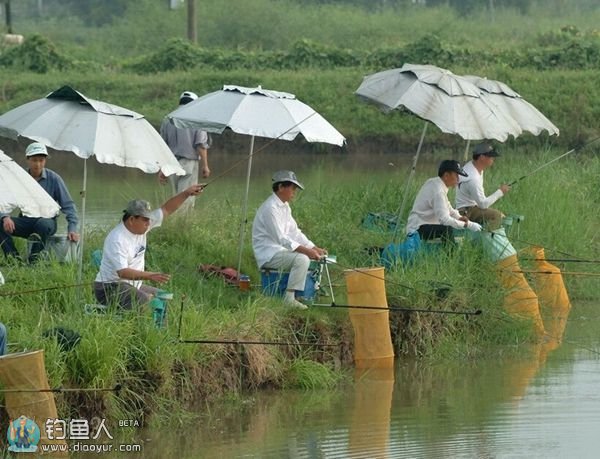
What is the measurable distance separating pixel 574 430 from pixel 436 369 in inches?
82.9

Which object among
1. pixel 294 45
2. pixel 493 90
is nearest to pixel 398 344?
pixel 493 90

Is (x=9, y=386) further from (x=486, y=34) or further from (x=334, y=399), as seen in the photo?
(x=486, y=34)

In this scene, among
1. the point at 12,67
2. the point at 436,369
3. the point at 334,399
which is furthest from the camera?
the point at 12,67

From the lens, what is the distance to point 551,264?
14141mm

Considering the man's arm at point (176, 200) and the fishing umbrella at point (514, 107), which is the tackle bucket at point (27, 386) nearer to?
the man's arm at point (176, 200)

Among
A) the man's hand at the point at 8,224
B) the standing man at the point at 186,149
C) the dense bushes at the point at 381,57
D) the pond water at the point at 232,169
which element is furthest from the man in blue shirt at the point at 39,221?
the dense bushes at the point at 381,57

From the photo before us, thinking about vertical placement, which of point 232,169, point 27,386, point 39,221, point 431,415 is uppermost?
point 27,386

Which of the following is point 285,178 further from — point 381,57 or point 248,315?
point 381,57

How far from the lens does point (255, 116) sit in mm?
12109

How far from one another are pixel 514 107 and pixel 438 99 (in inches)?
Answer: 61.8

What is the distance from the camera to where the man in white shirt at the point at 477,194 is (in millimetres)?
14406

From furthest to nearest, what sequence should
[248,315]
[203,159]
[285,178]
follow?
[203,159] < [285,178] < [248,315]

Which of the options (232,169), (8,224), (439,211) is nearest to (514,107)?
(439,211)

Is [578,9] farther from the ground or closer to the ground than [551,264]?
closer to the ground
